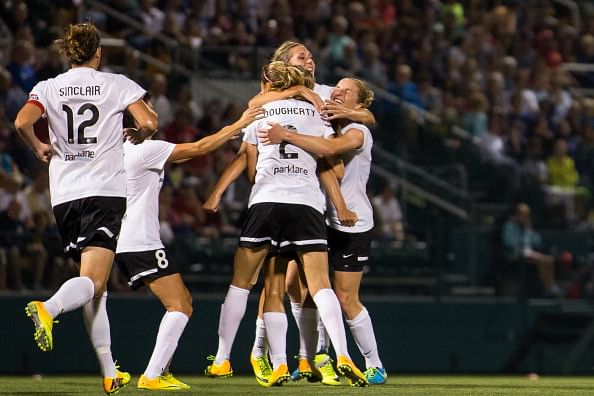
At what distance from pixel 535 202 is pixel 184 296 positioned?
730 cm

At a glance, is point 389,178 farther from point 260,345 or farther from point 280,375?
point 280,375

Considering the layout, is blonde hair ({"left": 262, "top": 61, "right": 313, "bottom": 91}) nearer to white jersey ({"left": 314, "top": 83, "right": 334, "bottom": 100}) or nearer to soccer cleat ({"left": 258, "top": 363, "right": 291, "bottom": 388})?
white jersey ({"left": 314, "top": 83, "right": 334, "bottom": 100})

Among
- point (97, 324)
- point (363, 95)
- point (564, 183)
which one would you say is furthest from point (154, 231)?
point (564, 183)

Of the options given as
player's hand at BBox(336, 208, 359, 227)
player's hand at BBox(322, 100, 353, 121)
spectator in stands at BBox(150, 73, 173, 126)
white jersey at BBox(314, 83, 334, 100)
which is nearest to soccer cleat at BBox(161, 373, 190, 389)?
player's hand at BBox(336, 208, 359, 227)

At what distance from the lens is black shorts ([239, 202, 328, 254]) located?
8.73 metres

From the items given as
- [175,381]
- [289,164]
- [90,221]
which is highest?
[289,164]

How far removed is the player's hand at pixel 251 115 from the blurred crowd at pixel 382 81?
4753 mm

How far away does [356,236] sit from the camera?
383 inches

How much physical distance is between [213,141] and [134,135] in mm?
582

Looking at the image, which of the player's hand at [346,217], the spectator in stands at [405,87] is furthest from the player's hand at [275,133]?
the spectator in stands at [405,87]

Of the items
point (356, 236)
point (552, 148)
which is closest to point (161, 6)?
point (552, 148)

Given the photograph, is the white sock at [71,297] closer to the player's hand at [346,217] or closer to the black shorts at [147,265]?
the black shorts at [147,265]

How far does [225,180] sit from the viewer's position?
9102 mm

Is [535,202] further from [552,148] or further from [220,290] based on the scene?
[220,290]
